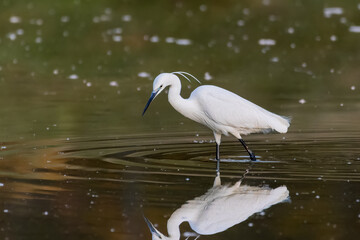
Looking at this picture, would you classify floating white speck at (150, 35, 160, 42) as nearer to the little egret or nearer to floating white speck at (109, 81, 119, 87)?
floating white speck at (109, 81, 119, 87)

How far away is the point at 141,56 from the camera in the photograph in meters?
20.3

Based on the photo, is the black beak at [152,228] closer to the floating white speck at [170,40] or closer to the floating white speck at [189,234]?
the floating white speck at [189,234]

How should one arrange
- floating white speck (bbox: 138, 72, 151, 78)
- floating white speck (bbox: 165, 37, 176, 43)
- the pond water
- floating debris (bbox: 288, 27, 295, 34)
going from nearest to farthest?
the pond water, floating white speck (bbox: 138, 72, 151, 78), floating white speck (bbox: 165, 37, 176, 43), floating debris (bbox: 288, 27, 295, 34)

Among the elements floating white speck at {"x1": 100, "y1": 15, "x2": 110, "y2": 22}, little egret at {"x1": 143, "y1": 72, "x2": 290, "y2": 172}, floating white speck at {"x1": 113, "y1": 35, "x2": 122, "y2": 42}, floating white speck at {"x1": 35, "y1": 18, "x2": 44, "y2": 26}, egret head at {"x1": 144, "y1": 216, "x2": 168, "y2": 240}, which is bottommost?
floating white speck at {"x1": 100, "y1": 15, "x2": 110, "y2": 22}

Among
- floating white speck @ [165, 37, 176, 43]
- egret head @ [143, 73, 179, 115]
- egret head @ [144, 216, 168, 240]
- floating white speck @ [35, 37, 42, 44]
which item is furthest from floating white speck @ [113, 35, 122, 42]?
egret head @ [144, 216, 168, 240]

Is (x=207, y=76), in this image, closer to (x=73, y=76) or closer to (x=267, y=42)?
(x=73, y=76)

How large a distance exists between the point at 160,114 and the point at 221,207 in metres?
6.05

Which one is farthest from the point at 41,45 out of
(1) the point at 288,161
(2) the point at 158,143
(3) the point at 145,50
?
(1) the point at 288,161

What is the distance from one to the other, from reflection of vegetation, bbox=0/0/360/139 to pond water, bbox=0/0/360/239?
5 centimetres

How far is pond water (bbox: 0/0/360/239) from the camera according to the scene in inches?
306

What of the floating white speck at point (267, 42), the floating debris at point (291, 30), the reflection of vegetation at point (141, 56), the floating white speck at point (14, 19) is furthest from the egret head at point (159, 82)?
the floating white speck at point (14, 19)

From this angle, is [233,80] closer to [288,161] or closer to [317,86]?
[317,86]

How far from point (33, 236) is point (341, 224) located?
2.51 meters

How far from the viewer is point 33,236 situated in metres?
7.07
